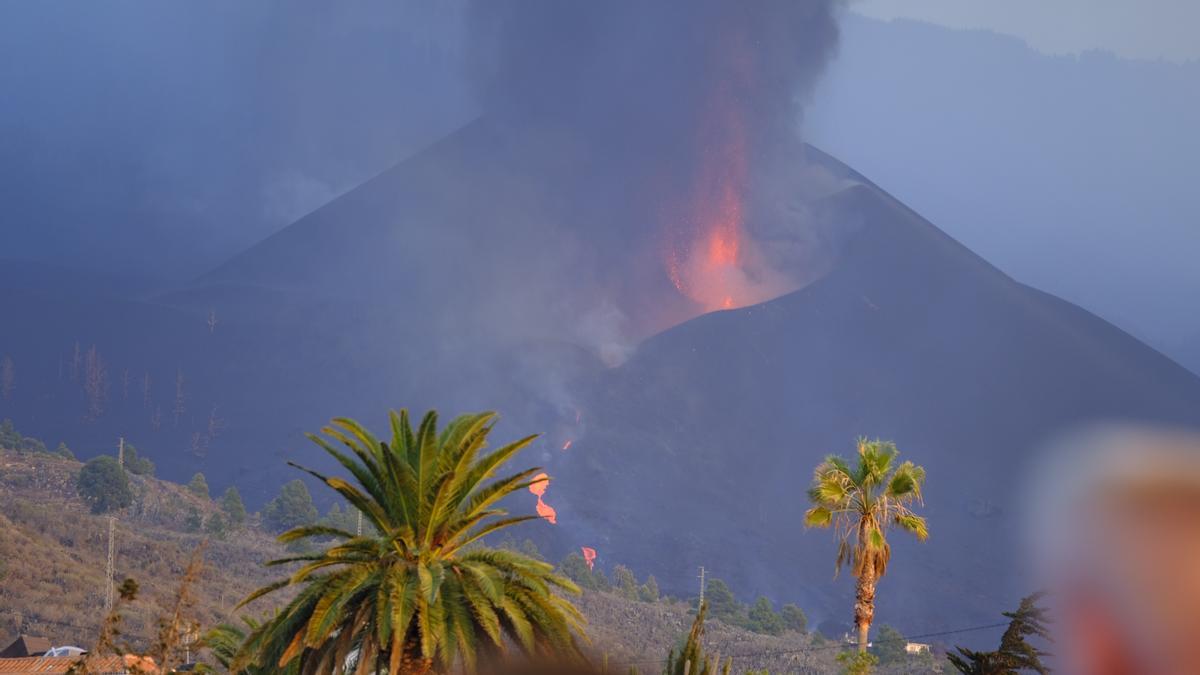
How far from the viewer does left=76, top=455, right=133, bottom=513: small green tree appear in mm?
131625

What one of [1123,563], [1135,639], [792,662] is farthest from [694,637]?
[792,662]

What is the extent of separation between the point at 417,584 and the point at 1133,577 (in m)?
49.1

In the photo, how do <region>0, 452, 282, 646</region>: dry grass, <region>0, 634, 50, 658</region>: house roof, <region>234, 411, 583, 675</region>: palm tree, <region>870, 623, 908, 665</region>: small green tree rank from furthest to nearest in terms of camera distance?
<region>870, 623, 908, 665</region>: small green tree < <region>0, 452, 282, 646</region>: dry grass < <region>0, 634, 50, 658</region>: house roof < <region>234, 411, 583, 675</region>: palm tree

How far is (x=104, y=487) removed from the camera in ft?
435

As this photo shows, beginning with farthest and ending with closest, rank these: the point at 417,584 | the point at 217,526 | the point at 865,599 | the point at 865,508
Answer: the point at 217,526 → the point at 865,508 → the point at 865,599 → the point at 417,584

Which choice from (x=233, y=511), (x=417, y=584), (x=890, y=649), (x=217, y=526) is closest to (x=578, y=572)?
(x=233, y=511)

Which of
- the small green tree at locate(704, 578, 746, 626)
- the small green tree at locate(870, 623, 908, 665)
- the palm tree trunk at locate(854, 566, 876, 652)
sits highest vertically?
the small green tree at locate(704, 578, 746, 626)

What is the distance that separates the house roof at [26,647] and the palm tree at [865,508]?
46.7m

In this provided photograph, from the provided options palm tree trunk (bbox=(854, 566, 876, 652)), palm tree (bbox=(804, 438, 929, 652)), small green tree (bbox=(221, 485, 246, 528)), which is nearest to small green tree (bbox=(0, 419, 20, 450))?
small green tree (bbox=(221, 485, 246, 528))

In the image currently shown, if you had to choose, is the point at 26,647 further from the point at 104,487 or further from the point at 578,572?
the point at 578,572

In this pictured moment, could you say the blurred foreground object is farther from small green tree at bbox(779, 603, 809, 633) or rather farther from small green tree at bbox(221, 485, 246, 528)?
small green tree at bbox(221, 485, 246, 528)

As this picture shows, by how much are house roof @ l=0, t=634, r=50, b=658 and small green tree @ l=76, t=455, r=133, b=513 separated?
204 feet

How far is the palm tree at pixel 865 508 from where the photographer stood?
36844 millimetres

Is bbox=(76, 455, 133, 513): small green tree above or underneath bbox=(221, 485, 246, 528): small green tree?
underneath
